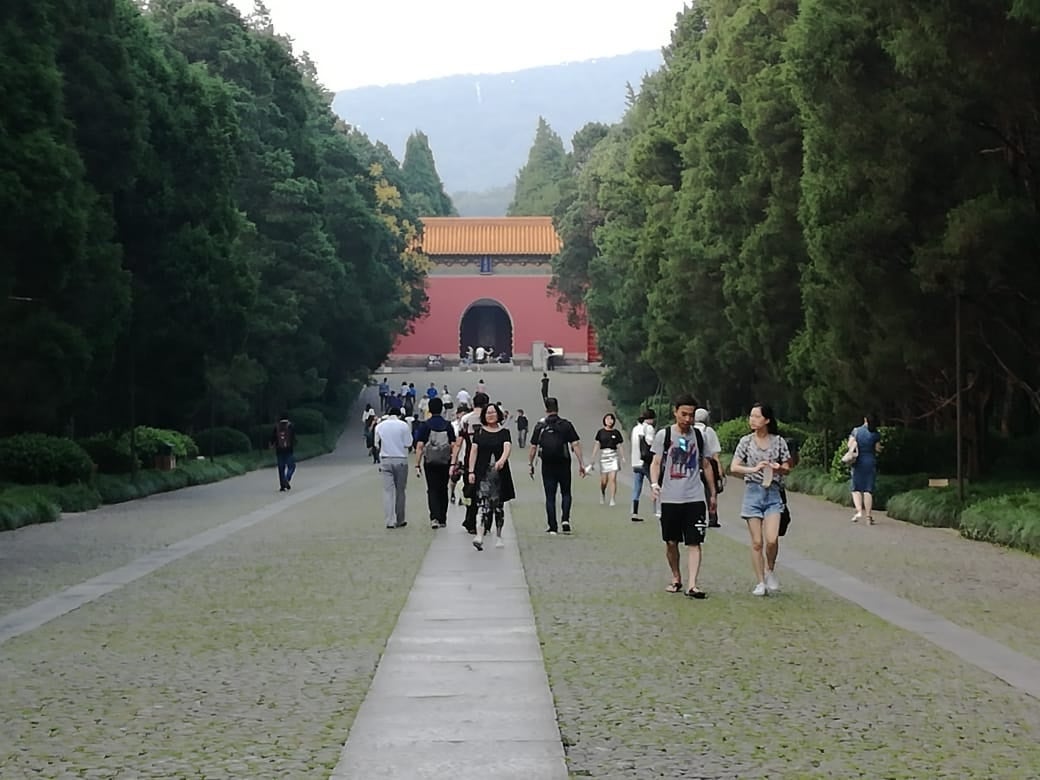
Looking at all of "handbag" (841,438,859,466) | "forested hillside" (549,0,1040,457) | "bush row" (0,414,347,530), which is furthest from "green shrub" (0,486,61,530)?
"forested hillside" (549,0,1040,457)

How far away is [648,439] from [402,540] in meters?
5.27

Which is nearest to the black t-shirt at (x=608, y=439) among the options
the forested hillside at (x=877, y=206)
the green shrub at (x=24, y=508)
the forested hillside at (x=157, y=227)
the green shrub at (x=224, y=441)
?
the forested hillside at (x=877, y=206)

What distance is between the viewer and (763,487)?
1270 cm

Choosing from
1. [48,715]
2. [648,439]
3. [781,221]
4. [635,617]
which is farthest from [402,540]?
[781,221]

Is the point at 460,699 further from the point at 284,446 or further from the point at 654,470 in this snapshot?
the point at 284,446

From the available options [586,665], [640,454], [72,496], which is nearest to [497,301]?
[72,496]

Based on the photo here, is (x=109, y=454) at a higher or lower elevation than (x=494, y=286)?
lower

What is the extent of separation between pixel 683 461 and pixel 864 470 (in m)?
10.1

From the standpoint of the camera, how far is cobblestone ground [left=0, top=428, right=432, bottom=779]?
680 centimetres

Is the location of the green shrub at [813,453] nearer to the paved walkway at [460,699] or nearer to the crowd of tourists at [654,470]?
the crowd of tourists at [654,470]

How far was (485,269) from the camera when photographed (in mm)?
86375

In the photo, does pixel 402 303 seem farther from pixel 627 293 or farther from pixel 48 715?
pixel 48 715

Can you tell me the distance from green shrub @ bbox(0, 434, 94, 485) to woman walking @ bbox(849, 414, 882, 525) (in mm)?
12201

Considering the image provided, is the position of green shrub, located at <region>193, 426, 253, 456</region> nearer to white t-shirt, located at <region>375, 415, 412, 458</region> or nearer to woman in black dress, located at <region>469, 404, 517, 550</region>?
white t-shirt, located at <region>375, 415, 412, 458</region>
